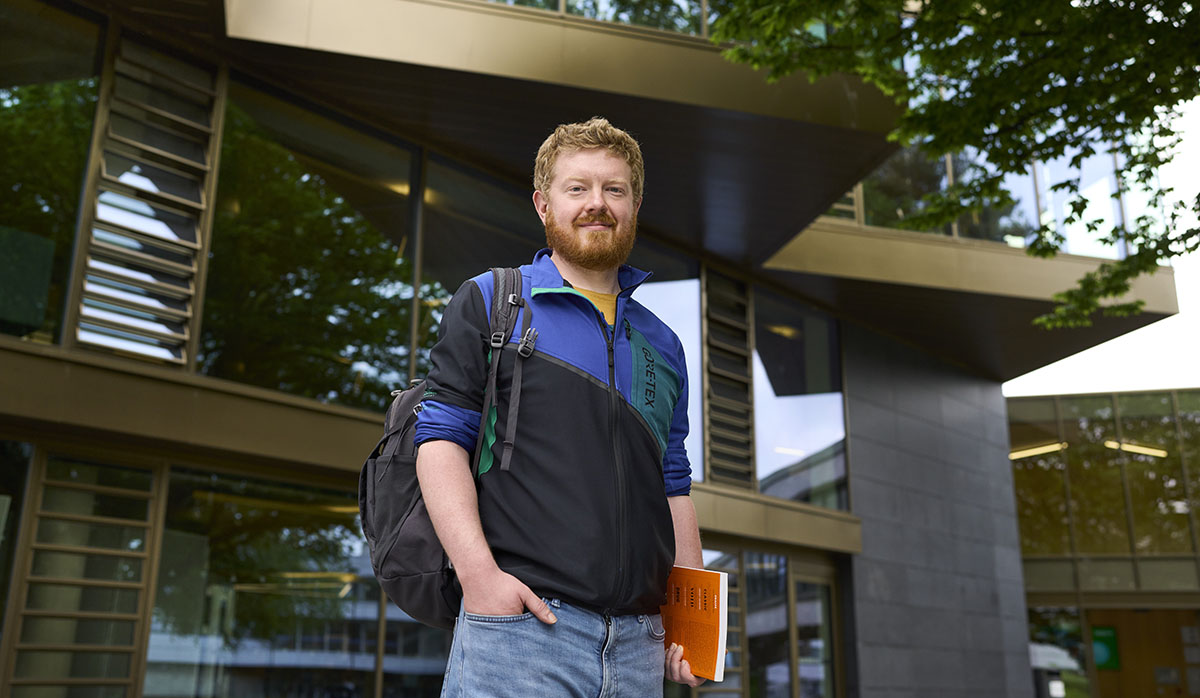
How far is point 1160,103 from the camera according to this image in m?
7.41

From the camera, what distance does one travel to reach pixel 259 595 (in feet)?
22.7

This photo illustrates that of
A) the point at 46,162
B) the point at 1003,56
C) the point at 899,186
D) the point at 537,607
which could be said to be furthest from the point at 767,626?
the point at 537,607

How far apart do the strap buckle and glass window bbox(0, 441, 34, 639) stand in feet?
16.7

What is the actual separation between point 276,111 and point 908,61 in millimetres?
7748

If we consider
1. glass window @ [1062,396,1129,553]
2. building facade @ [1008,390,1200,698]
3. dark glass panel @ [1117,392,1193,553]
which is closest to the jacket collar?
building facade @ [1008,390,1200,698]

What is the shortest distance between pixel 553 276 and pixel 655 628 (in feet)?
2.31

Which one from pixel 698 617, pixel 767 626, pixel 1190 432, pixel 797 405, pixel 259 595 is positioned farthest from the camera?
pixel 1190 432

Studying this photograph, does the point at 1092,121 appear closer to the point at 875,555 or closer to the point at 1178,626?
the point at 875,555

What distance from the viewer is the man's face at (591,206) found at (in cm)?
202

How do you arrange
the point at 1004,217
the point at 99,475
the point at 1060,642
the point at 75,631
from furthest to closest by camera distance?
the point at 1060,642 < the point at 1004,217 < the point at 99,475 < the point at 75,631

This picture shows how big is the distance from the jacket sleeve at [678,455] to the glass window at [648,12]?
6.39m

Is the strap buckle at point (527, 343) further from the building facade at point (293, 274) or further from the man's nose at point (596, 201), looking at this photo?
the building facade at point (293, 274)

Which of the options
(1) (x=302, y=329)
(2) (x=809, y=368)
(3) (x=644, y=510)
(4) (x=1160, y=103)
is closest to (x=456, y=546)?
(3) (x=644, y=510)

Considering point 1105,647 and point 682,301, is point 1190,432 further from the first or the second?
point 682,301
